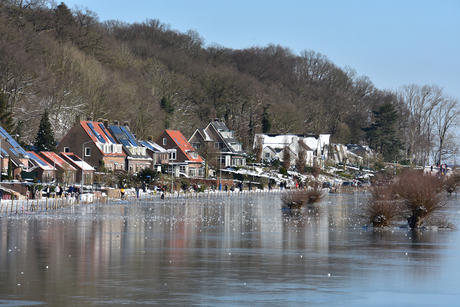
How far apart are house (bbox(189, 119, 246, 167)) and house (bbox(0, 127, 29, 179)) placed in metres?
47.6

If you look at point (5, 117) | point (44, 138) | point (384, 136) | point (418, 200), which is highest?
point (384, 136)

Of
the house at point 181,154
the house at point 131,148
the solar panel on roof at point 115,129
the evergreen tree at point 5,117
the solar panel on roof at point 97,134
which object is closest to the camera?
the evergreen tree at point 5,117

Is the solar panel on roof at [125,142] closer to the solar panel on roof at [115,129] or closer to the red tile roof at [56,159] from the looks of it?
the solar panel on roof at [115,129]

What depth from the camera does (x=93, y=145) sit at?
94.9m

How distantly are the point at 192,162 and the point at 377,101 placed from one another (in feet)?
206

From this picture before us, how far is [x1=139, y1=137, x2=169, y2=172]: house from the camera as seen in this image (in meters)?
108

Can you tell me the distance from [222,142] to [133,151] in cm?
2950

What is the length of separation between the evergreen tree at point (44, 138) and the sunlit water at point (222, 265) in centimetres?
4787

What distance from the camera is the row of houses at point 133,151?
3130 inches

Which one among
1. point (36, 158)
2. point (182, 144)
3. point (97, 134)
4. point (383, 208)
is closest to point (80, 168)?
point (36, 158)

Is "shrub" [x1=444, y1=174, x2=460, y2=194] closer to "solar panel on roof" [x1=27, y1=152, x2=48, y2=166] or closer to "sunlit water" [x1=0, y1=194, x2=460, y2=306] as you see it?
"solar panel on roof" [x1=27, y1=152, x2=48, y2=166]

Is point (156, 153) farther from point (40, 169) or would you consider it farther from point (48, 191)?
point (48, 191)

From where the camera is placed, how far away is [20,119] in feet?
289

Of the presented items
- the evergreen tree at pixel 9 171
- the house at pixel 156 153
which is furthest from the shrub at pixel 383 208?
the house at pixel 156 153
